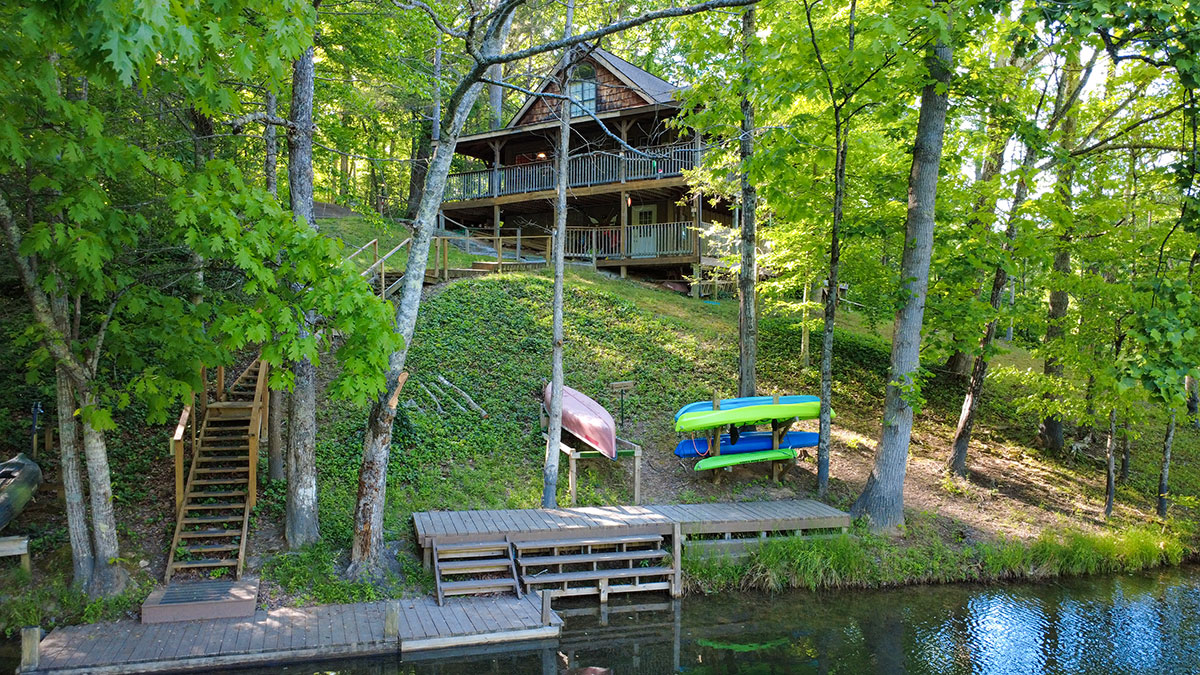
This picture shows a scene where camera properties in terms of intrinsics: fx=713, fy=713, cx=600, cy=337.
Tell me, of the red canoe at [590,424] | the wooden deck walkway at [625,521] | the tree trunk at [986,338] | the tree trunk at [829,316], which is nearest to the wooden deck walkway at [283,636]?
the wooden deck walkway at [625,521]

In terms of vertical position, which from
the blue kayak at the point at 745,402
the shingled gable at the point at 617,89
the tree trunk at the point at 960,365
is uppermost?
the shingled gable at the point at 617,89

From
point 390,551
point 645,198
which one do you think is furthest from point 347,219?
point 390,551

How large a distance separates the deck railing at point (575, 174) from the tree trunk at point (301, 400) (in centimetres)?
1332

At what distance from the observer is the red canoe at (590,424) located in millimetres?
11141

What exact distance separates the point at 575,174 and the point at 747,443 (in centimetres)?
1464

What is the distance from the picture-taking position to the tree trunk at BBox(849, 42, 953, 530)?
415 inches

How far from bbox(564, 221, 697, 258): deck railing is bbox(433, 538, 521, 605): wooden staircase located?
14.1 m

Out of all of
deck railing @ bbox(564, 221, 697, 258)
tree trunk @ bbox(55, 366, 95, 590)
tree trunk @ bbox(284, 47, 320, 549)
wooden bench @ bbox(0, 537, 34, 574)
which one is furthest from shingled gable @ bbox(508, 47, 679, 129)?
wooden bench @ bbox(0, 537, 34, 574)

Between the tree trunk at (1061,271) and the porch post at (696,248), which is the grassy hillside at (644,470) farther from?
the porch post at (696,248)

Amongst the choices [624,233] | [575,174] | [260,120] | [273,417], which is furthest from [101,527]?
[575,174]

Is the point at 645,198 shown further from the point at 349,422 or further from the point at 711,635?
the point at 711,635

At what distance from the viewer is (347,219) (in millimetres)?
28703

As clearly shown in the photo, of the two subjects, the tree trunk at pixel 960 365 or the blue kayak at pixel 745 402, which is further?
the tree trunk at pixel 960 365

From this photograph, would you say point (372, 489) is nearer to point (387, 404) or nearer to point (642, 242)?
point (387, 404)
